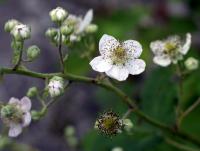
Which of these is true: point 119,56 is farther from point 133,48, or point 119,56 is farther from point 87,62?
point 87,62

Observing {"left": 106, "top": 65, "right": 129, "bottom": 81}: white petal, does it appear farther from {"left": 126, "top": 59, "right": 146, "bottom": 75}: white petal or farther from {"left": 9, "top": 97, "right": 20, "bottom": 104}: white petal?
{"left": 9, "top": 97, "right": 20, "bottom": 104}: white petal

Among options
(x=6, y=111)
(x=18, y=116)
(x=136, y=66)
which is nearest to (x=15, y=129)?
(x=18, y=116)

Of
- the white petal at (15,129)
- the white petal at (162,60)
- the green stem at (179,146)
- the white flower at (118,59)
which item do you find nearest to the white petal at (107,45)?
the white flower at (118,59)

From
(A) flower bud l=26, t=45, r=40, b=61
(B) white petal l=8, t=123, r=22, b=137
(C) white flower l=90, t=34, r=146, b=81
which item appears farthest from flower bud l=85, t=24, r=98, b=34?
(B) white petal l=8, t=123, r=22, b=137

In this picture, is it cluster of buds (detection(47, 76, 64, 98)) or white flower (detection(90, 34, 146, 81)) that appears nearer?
cluster of buds (detection(47, 76, 64, 98))

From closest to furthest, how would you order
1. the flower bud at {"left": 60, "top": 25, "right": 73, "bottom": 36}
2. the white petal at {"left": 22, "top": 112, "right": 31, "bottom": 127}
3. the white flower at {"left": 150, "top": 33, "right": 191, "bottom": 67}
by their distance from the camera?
the flower bud at {"left": 60, "top": 25, "right": 73, "bottom": 36}, the white petal at {"left": 22, "top": 112, "right": 31, "bottom": 127}, the white flower at {"left": 150, "top": 33, "right": 191, "bottom": 67}

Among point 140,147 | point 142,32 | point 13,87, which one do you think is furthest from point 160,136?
point 13,87
